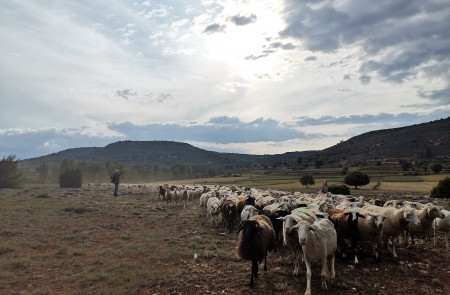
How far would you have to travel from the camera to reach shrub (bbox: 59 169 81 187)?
58.0 m

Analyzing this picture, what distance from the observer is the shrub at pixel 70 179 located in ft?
190

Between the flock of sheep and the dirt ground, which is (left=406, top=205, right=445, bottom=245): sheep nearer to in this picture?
the flock of sheep

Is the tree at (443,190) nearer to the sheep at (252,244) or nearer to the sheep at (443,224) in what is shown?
the sheep at (443,224)

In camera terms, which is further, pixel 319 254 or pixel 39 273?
pixel 39 273

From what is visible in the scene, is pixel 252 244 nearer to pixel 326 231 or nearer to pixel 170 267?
pixel 326 231

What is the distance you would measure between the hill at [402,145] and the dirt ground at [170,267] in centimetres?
10789

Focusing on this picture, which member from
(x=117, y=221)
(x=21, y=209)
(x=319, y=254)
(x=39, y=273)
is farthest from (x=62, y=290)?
(x=21, y=209)

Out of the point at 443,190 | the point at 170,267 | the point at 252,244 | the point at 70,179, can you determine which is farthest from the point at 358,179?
the point at 70,179

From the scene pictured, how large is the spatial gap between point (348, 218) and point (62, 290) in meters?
9.99

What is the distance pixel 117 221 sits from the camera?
1833cm

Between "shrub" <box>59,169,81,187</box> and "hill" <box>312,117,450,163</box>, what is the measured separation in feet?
353

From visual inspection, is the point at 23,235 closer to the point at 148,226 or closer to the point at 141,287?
the point at 148,226

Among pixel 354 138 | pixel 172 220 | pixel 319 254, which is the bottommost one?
pixel 172 220

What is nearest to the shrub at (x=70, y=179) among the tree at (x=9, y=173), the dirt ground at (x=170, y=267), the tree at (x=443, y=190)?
the tree at (x=9, y=173)
